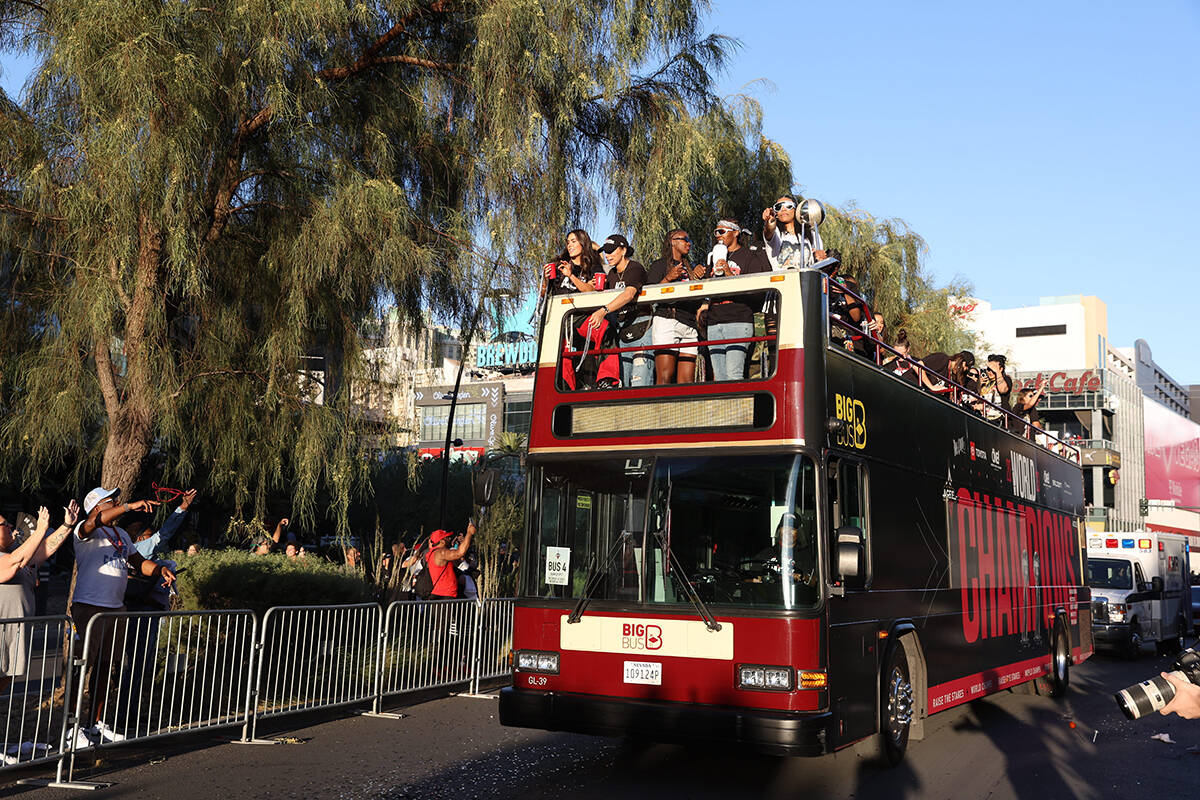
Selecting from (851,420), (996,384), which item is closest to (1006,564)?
(996,384)

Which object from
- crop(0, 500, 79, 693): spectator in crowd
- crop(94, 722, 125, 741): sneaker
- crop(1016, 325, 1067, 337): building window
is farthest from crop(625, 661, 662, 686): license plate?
crop(1016, 325, 1067, 337): building window

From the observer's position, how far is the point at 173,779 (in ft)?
24.0

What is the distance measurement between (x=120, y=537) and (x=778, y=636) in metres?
5.33


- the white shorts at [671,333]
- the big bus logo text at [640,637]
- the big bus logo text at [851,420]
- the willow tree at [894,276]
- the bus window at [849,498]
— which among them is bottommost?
the big bus logo text at [640,637]

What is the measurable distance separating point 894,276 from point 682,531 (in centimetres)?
1684

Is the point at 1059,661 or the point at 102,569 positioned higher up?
the point at 102,569

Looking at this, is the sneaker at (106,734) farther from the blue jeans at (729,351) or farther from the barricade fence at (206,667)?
the blue jeans at (729,351)

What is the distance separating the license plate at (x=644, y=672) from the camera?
284 inches

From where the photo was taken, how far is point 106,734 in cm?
767

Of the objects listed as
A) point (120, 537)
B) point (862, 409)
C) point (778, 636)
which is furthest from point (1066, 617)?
point (120, 537)

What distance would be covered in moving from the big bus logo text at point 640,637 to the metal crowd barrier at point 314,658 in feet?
11.2

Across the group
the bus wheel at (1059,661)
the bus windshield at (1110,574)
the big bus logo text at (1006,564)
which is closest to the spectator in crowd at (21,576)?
the big bus logo text at (1006,564)

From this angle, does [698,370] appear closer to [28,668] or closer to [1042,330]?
[28,668]

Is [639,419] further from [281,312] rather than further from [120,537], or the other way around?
[281,312]
